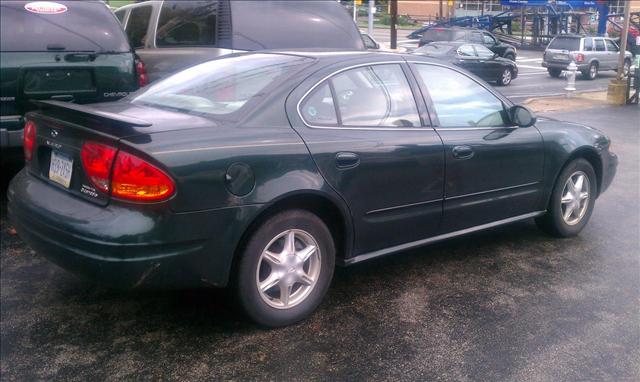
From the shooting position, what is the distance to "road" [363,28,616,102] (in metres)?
19.8

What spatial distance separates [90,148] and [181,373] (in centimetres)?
122

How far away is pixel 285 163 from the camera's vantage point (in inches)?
142

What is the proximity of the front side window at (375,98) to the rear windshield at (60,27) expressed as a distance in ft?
10.5

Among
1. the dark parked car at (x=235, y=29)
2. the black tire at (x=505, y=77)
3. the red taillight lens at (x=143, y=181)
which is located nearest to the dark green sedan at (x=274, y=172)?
the red taillight lens at (x=143, y=181)

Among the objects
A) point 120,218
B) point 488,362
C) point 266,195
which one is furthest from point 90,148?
point 488,362

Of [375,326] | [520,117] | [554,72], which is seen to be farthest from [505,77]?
[375,326]

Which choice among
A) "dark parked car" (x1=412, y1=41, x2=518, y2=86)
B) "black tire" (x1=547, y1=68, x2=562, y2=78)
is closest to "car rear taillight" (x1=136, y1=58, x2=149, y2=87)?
"dark parked car" (x1=412, y1=41, x2=518, y2=86)

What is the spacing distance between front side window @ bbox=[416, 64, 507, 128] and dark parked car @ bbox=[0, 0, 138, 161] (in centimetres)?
316

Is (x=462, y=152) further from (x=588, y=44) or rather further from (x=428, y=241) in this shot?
(x=588, y=44)

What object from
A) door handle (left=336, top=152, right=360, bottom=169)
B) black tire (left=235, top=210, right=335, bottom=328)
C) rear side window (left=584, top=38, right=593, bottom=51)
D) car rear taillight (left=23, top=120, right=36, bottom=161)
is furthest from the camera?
rear side window (left=584, top=38, right=593, bottom=51)

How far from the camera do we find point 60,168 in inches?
146

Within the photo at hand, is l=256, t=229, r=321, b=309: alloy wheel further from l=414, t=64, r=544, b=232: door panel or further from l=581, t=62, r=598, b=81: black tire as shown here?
l=581, t=62, r=598, b=81: black tire

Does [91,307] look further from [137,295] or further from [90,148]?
[90,148]

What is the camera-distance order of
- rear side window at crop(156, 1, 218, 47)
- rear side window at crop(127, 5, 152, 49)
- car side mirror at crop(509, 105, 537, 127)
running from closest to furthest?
car side mirror at crop(509, 105, 537, 127)
rear side window at crop(156, 1, 218, 47)
rear side window at crop(127, 5, 152, 49)
